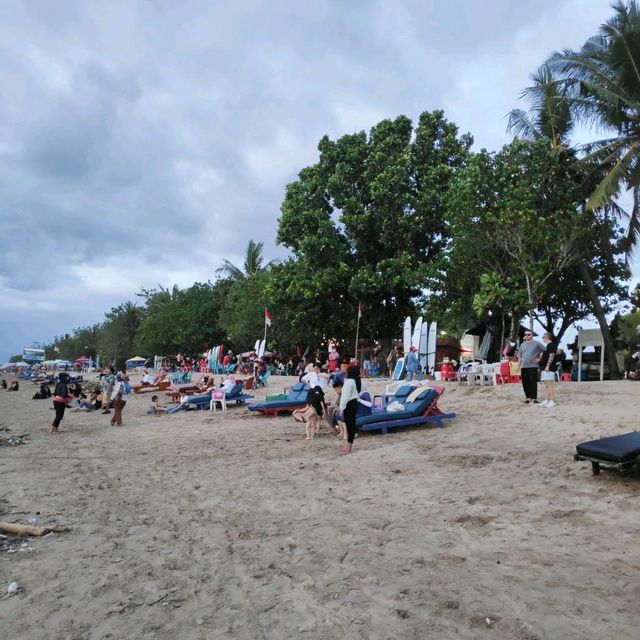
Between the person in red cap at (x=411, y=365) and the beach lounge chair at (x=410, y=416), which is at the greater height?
the person in red cap at (x=411, y=365)

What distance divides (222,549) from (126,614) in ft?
3.70

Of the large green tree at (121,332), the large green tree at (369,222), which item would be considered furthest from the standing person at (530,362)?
the large green tree at (121,332)

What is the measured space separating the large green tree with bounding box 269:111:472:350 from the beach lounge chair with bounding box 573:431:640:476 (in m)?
17.3

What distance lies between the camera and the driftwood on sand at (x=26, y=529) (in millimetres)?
4695

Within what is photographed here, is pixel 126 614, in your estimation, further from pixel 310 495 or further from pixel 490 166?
pixel 490 166

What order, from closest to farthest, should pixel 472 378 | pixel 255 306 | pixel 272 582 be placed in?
pixel 272 582
pixel 472 378
pixel 255 306

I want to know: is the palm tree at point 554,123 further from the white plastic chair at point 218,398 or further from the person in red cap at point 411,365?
the white plastic chair at point 218,398

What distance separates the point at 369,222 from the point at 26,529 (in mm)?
21759

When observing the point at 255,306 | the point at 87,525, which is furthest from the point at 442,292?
the point at 87,525

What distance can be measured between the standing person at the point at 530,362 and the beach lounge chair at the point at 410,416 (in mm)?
1802

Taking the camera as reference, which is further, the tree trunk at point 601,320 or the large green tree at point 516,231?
the tree trunk at point 601,320

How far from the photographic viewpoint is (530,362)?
10477 mm

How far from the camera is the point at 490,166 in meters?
18.6

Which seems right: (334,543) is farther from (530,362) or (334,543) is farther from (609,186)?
(609,186)
